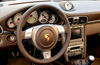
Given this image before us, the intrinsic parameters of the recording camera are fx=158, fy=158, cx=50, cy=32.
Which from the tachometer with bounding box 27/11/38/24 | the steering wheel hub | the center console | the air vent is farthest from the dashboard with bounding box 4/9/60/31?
the center console

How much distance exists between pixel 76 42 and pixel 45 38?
67cm

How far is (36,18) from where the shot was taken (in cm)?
130

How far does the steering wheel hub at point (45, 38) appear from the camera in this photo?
3.78 feet

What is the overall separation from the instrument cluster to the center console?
1.38 ft

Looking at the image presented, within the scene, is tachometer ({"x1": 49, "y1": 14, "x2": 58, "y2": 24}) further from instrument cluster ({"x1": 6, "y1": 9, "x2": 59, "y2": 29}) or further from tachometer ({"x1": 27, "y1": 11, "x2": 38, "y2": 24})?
tachometer ({"x1": 27, "y1": 11, "x2": 38, "y2": 24})

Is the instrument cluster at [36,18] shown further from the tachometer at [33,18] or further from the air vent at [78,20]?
the air vent at [78,20]

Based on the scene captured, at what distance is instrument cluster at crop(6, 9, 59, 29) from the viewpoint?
1231 mm

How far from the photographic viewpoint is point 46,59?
3.78 ft

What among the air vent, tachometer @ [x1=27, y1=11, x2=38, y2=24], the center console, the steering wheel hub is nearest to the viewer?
the steering wheel hub

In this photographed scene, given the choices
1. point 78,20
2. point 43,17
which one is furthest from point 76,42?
point 43,17

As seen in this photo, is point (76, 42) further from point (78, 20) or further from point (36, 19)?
point (36, 19)

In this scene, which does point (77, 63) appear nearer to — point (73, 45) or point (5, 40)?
point (73, 45)

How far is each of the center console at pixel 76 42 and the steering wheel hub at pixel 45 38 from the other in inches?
22.1

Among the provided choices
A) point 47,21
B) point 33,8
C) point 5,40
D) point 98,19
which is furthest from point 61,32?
point 98,19
